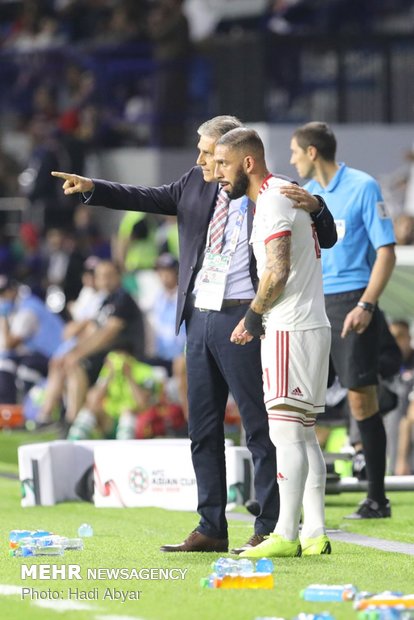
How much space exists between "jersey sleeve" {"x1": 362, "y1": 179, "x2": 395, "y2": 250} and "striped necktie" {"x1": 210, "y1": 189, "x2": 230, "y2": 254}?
1.54m

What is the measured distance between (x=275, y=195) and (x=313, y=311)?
1.74ft

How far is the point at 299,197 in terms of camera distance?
7098mm

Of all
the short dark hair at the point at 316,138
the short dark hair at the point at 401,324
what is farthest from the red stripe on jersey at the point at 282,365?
the short dark hair at the point at 401,324

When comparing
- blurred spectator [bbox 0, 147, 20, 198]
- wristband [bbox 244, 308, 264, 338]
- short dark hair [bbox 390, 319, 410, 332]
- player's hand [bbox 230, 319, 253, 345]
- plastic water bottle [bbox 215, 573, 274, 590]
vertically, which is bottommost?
plastic water bottle [bbox 215, 573, 274, 590]

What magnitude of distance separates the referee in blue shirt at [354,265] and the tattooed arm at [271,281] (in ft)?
6.11

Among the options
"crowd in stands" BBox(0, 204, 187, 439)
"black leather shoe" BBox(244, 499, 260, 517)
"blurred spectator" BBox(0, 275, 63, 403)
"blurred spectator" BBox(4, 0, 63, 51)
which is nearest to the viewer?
"black leather shoe" BBox(244, 499, 260, 517)

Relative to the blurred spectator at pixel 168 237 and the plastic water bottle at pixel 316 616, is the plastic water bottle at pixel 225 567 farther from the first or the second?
the blurred spectator at pixel 168 237

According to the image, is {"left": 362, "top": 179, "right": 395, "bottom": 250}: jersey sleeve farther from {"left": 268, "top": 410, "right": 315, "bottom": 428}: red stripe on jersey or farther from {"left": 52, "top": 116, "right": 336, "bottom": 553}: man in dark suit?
{"left": 268, "top": 410, "right": 315, "bottom": 428}: red stripe on jersey

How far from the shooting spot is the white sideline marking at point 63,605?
227 inches

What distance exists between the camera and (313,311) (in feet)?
23.4

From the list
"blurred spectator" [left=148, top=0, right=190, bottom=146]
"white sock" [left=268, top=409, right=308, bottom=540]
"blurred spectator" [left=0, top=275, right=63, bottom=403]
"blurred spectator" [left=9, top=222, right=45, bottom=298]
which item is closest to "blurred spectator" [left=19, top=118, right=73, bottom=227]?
"blurred spectator" [left=9, top=222, right=45, bottom=298]

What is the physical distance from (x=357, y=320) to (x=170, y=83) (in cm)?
1289

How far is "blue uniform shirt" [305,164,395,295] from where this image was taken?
9016mm

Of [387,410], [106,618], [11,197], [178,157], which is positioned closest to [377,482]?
[387,410]
